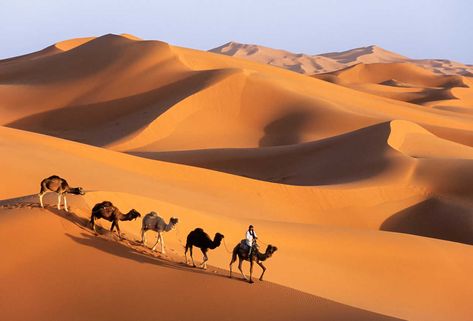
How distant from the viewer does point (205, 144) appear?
36000 millimetres

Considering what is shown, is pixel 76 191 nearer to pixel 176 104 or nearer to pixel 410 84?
pixel 176 104

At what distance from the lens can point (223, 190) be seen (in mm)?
20594

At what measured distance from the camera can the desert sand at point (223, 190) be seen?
7.60 meters

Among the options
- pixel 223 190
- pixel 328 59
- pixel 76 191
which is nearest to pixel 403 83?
pixel 223 190

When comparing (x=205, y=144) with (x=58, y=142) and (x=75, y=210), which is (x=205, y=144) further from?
(x=75, y=210)

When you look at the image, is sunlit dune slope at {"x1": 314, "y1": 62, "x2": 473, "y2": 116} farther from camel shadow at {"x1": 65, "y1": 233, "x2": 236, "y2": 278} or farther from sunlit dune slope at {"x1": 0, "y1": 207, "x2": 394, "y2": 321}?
sunlit dune slope at {"x1": 0, "y1": 207, "x2": 394, "y2": 321}

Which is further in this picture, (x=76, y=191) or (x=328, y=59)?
(x=328, y=59)

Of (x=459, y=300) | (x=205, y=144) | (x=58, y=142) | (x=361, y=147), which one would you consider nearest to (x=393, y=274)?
(x=459, y=300)

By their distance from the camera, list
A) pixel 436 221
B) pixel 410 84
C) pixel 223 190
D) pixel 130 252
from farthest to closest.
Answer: pixel 410 84 → pixel 436 221 → pixel 223 190 → pixel 130 252

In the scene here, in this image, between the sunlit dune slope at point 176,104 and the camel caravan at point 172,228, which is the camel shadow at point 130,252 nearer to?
the camel caravan at point 172,228

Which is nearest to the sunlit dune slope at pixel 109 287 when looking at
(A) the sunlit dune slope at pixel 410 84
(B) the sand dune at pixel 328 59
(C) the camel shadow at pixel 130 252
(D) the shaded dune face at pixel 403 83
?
(C) the camel shadow at pixel 130 252

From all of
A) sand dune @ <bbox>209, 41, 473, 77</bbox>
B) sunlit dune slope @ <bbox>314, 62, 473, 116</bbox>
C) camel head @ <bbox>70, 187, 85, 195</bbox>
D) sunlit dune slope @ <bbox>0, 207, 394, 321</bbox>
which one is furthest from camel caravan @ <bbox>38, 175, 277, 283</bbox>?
sand dune @ <bbox>209, 41, 473, 77</bbox>

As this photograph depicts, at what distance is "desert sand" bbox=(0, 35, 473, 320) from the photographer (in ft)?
24.9

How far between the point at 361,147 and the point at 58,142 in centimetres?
1229
